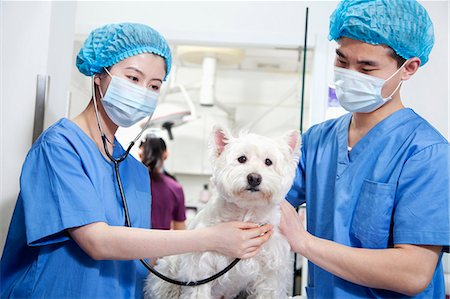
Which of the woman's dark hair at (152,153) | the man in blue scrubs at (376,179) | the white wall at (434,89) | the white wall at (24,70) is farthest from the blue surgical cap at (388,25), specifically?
the woman's dark hair at (152,153)

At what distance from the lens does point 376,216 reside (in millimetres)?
1244

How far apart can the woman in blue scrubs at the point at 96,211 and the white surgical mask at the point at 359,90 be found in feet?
1.55

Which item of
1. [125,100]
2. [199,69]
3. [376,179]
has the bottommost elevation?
[376,179]

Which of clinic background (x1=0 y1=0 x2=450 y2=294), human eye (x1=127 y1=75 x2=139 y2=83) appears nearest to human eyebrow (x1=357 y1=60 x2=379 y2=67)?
human eye (x1=127 y1=75 x2=139 y2=83)

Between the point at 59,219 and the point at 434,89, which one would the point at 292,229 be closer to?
the point at 59,219

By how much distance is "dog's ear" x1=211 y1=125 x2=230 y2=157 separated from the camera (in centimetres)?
137

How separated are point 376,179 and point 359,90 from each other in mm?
269

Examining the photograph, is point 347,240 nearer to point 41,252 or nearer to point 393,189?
point 393,189

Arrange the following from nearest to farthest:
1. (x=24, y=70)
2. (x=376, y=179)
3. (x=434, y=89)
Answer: (x=376, y=179), (x=24, y=70), (x=434, y=89)

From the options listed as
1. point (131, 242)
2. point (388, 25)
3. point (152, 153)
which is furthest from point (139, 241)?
point (152, 153)

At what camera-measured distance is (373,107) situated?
4.57ft

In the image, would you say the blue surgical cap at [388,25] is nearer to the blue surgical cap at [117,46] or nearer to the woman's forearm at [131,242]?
the blue surgical cap at [117,46]

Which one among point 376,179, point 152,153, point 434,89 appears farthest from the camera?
point 152,153

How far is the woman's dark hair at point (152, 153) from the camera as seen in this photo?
323 cm
